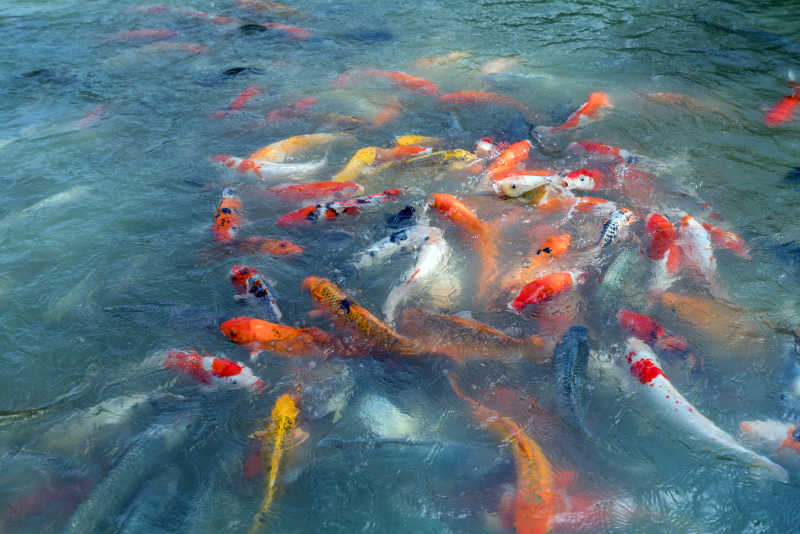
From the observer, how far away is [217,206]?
584 centimetres

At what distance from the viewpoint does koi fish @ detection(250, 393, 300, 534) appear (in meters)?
3.23

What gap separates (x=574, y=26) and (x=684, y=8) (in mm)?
2072

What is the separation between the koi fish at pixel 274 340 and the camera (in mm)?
4121

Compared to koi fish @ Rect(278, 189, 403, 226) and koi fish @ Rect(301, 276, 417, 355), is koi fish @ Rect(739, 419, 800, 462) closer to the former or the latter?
koi fish @ Rect(301, 276, 417, 355)

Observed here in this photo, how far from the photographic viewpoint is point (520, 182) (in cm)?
565

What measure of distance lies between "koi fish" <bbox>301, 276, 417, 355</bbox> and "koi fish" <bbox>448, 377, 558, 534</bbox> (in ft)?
2.61

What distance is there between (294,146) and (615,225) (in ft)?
12.7

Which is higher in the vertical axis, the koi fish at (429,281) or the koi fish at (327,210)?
the koi fish at (327,210)

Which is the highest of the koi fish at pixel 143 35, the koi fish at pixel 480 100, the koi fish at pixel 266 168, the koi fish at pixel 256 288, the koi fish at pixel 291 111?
the koi fish at pixel 143 35

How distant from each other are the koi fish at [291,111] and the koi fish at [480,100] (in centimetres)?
190

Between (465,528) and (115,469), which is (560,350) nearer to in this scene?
(465,528)

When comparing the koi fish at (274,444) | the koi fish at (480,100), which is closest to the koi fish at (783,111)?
the koi fish at (480,100)

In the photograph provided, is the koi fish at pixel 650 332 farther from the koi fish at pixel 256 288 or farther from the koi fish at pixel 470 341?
the koi fish at pixel 256 288

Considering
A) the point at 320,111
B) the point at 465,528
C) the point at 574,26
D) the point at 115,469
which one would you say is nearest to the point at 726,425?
the point at 465,528
